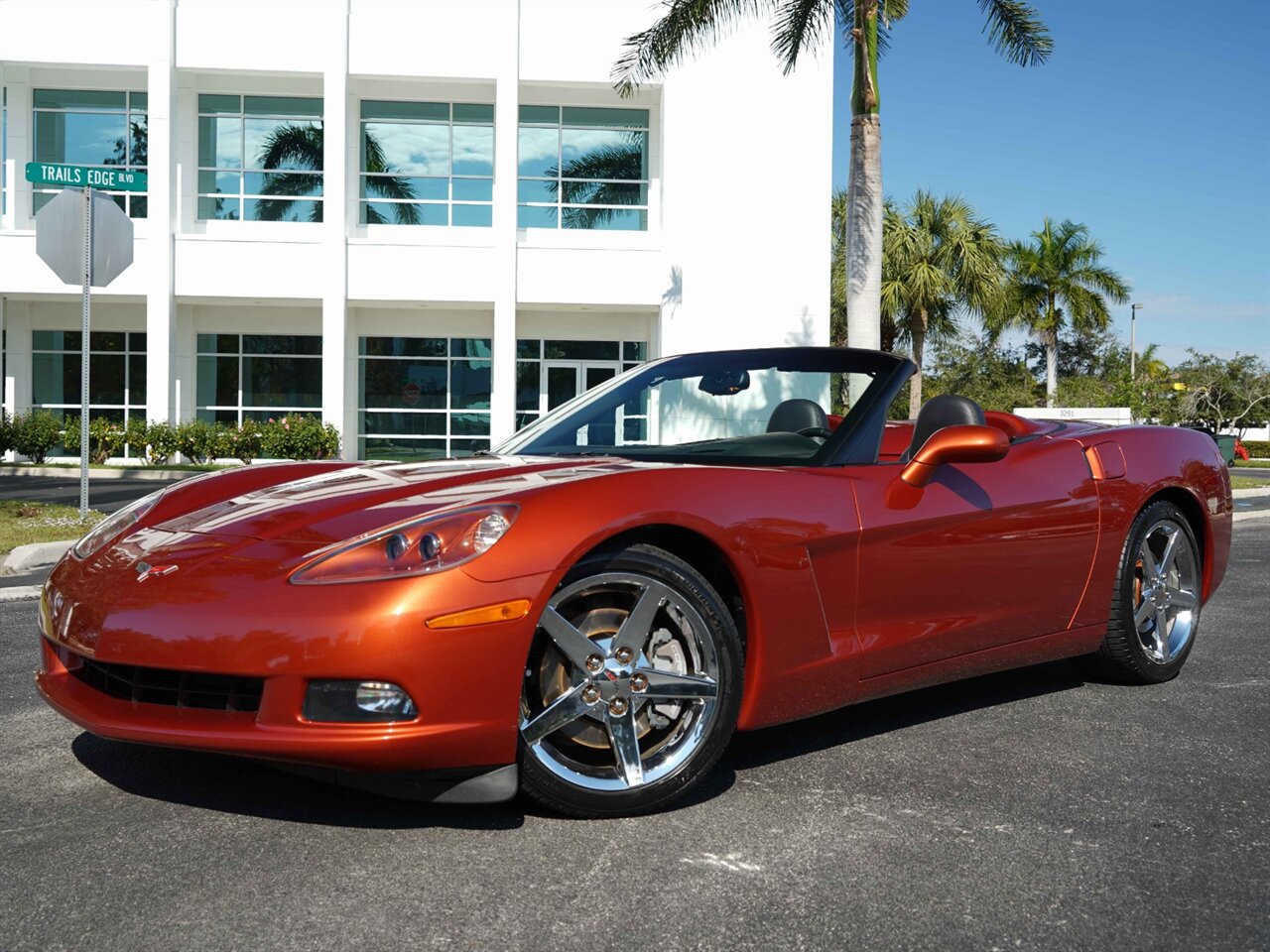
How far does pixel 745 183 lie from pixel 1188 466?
64.0 ft

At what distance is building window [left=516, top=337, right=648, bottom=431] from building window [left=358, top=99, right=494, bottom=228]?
2817 millimetres

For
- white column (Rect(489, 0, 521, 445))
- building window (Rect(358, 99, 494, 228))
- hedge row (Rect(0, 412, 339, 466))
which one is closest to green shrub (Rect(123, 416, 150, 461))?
hedge row (Rect(0, 412, 339, 466))

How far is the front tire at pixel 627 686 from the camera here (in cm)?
302

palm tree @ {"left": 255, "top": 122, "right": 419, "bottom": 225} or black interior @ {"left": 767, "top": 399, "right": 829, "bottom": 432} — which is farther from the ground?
palm tree @ {"left": 255, "top": 122, "right": 419, "bottom": 225}

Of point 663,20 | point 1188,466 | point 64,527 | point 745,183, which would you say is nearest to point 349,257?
point 745,183

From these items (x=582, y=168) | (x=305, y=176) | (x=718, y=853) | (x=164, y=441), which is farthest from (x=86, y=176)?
(x=582, y=168)

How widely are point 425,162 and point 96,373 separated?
823 centimetres

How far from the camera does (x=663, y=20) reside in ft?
53.7

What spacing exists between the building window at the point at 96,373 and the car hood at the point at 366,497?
79.4 ft

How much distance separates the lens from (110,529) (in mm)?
3654

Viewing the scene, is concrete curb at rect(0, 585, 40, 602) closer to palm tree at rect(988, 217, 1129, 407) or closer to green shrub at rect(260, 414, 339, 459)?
green shrub at rect(260, 414, 339, 459)

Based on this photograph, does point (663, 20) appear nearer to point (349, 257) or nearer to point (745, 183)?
point (745, 183)

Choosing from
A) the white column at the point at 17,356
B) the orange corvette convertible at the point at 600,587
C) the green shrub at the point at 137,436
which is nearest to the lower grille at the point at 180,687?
the orange corvette convertible at the point at 600,587

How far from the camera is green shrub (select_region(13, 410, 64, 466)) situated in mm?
23141
